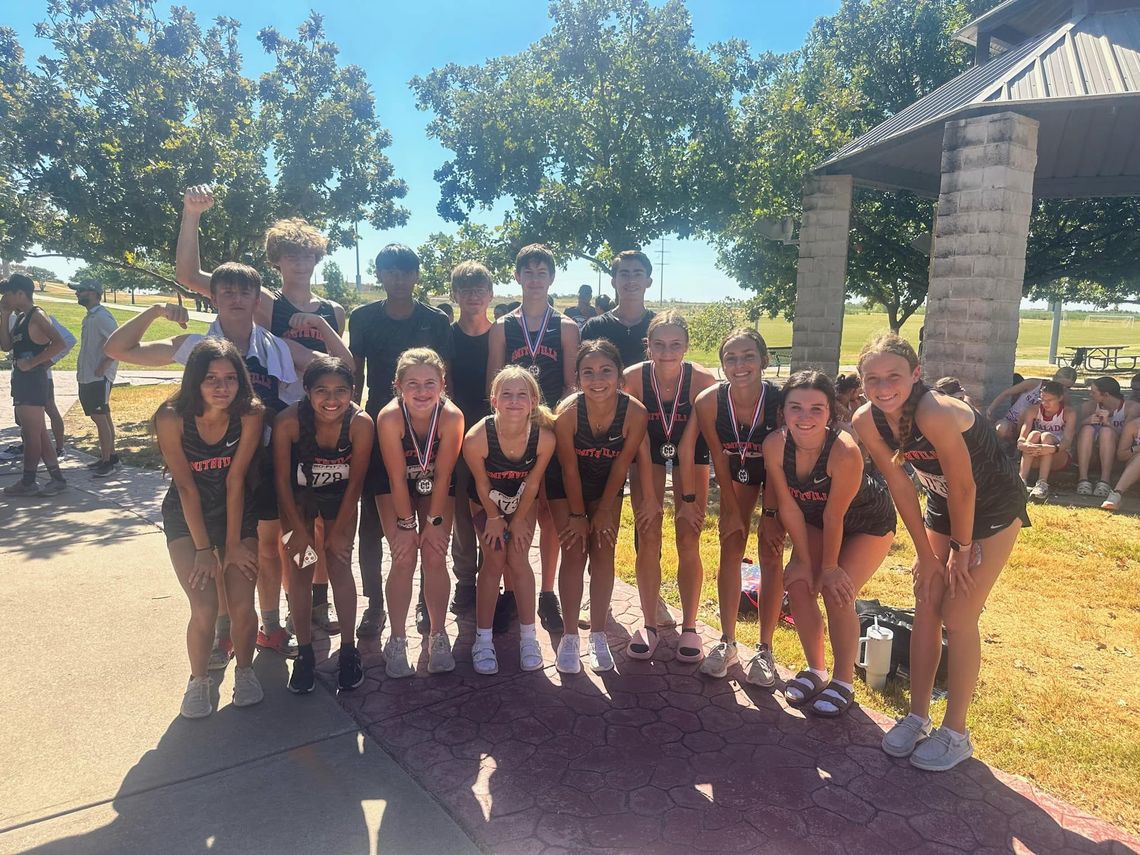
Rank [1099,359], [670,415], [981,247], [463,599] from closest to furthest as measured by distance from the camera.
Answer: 1. [670,415]
2. [463,599]
3. [981,247]
4. [1099,359]

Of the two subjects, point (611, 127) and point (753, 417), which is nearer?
point (753, 417)

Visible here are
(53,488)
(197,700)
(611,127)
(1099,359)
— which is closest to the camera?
(197,700)

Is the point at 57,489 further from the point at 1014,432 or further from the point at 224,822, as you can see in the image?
the point at 1014,432

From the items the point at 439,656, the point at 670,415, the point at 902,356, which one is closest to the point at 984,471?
the point at 902,356

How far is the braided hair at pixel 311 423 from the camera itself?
11.9 ft

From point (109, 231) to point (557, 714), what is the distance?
10.9 meters

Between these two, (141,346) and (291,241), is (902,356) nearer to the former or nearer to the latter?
(291,241)

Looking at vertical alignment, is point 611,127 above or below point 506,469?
above

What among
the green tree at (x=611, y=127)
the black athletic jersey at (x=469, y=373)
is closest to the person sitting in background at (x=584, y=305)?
the green tree at (x=611, y=127)

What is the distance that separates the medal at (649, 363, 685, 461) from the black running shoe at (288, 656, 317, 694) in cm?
215

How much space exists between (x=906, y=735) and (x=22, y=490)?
7838 mm

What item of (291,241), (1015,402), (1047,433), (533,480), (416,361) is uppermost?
(291,241)

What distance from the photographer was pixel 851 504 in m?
3.54

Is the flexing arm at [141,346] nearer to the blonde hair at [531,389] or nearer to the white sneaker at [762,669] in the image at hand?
the blonde hair at [531,389]
